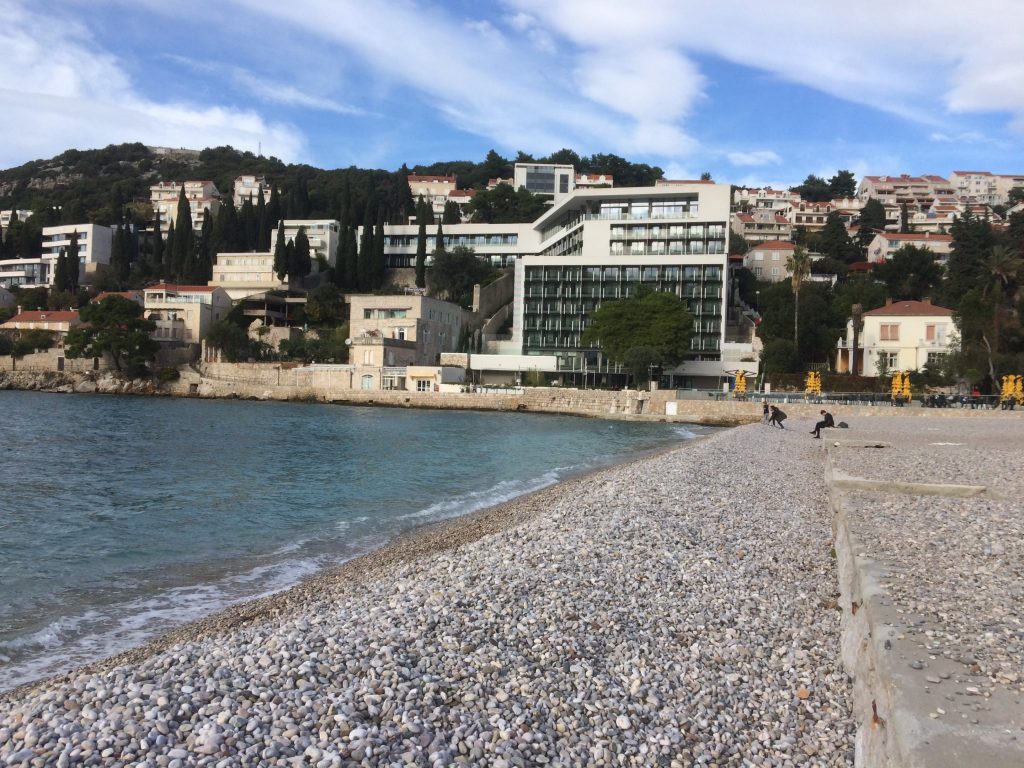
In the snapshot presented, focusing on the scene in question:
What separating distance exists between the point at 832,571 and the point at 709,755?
478 centimetres

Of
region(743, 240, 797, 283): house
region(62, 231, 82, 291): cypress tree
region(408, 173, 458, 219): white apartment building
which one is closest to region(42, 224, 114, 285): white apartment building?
region(62, 231, 82, 291): cypress tree

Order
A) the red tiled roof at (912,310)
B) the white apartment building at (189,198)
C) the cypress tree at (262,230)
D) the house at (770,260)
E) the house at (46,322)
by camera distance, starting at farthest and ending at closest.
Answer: the white apartment building at (189,198) → the house at (770,260) → the cypress tree at (262,230) → the house at (46,322) → the red tiled roof at (912,310)

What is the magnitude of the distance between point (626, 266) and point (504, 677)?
71808 millimetres

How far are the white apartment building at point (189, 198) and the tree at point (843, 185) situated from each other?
418 feet

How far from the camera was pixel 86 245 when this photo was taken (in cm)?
10256

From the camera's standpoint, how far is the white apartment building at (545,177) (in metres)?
134

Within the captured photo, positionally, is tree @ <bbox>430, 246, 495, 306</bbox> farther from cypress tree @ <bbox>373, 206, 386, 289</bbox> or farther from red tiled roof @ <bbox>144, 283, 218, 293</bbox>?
red tiled roof @ <bbox>144, 283, 218, 293</bbox>

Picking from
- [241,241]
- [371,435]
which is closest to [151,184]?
[241,241]

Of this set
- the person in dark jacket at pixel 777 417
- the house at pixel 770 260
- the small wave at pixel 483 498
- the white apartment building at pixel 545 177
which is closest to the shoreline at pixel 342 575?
the small wave at pixel 483 498

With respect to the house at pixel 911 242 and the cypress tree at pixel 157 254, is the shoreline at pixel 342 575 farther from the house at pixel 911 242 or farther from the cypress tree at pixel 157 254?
the house at pixel 911 242

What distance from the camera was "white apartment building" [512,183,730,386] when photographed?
240ft

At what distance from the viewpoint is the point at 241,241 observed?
96250mm

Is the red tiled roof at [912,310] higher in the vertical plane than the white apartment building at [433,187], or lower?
lower

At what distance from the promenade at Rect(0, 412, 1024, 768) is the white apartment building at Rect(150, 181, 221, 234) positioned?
133971 millimetres
